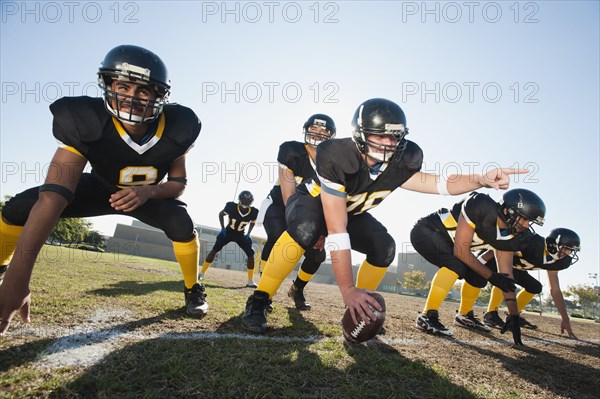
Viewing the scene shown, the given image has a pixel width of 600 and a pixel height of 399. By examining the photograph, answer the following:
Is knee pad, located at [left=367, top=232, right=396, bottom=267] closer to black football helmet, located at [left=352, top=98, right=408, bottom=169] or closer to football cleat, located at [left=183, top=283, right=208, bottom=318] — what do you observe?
black football helmet, located at [left=352, top=98, right=408, bottom=169]

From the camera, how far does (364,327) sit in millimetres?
2258

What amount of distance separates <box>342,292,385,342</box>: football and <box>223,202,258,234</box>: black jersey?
687 cm

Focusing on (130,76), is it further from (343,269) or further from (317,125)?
(317,125)

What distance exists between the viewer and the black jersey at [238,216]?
9.02 metres

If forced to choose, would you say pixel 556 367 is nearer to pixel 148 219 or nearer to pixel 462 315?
pixel 462 315

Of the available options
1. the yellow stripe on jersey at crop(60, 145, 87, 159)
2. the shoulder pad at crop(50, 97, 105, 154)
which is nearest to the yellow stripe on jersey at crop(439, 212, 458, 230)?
the shoulder pad at crop(50, 97, 105, 154)

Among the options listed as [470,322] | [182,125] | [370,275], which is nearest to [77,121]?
[182,125]

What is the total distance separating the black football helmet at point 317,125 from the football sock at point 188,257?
231 centimetres

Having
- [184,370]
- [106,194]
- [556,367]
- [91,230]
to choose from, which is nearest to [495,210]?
[556,367]

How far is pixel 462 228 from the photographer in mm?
4469

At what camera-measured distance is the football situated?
223 centimetres

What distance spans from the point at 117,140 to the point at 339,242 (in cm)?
212

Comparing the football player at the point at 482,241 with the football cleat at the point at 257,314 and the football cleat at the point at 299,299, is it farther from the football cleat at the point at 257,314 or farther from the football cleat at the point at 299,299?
the football cleat at the point at 257,314

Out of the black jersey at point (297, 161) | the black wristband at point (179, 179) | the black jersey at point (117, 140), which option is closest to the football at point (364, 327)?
the black wristband at point (179, 179)
